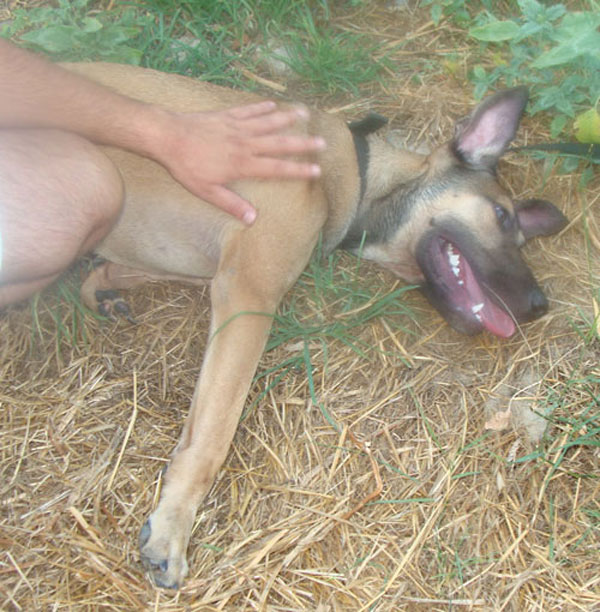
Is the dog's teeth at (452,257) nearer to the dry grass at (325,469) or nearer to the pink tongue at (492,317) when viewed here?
the pink tongue at (492,317)

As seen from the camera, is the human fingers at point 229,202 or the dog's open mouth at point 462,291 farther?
the dog's open mouth at point 462,291

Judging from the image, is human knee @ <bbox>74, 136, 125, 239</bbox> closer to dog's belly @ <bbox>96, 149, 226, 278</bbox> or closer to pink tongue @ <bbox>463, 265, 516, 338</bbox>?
dog's belly @ <bbox>96, 149, 226, 278</bbox>

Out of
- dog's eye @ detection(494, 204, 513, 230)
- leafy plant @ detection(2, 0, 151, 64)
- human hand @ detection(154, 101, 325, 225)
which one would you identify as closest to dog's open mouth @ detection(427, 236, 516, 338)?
dog's eye @ detection(494, 204, 513, 230)

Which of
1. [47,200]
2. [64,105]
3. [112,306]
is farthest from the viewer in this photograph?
[112,306]

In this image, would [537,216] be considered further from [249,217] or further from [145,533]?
[145,533]

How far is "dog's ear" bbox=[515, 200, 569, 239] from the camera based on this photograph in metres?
3.64

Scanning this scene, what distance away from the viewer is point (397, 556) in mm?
2764

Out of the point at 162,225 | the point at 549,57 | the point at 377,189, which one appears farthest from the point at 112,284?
the point at 549,57

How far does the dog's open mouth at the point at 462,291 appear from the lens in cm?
333

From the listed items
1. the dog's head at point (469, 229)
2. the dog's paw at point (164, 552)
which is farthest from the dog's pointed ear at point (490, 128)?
the dog's paw at point (164, 552)

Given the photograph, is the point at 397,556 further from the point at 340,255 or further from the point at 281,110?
the point at 281,110

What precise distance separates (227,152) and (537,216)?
5.57ft

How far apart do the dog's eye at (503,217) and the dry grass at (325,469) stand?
1.31 ft

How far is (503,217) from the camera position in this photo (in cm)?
353
